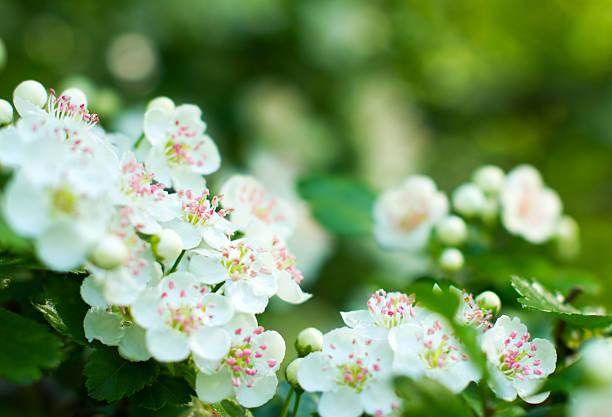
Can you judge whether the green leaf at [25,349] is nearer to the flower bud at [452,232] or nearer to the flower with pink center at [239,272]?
the flower with pink center at [239,272]

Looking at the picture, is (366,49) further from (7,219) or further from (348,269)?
(7,219)

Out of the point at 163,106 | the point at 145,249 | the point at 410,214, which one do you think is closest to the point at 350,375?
the point at 145,249

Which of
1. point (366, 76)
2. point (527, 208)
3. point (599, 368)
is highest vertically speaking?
point (599, 368)

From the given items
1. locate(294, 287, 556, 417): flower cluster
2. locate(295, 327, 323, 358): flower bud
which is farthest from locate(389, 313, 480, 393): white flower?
locate(295, 327, 323, 358): flower bud

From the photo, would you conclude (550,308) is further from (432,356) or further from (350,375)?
(350,375)

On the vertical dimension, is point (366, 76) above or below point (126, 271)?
below

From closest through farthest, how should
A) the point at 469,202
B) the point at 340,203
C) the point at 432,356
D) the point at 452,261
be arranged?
the point at 432,356, the point at 452,261, the point at 469,202, the point at 340,203
